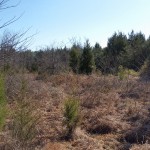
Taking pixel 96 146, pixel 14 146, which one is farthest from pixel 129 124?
pixel 14 146

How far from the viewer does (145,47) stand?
35.4m

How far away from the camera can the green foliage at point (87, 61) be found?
2717cm

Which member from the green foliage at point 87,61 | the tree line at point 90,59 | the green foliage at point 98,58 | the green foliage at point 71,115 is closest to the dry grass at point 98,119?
the green foliage at point 71,115

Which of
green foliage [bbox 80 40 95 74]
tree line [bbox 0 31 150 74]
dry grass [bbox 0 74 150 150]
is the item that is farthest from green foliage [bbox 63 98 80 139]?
green foliage [bbox 80 40 95 74]

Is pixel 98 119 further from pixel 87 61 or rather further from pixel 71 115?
pixel 87 61

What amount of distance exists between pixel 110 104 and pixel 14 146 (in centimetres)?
593

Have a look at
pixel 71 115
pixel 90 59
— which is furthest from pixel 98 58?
pixel 71 115

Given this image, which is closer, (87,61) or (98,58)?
(87,61)

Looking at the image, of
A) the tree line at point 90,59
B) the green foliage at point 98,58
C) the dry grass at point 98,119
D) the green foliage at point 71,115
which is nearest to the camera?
the dry grass at point 98,119

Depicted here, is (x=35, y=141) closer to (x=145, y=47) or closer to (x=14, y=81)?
(x=14, y=81)

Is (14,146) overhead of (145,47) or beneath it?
beneath

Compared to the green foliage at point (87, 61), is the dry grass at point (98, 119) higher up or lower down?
lower down

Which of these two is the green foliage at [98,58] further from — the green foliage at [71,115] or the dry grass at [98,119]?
the green foliage at [71,115]

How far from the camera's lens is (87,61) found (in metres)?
27.3
